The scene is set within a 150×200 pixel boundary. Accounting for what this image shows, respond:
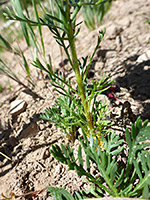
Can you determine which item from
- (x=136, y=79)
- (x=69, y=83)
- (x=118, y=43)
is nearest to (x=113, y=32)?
(x=118, y=43)

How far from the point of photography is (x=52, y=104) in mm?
1480

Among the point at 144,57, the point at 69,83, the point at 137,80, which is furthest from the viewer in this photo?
the point at 144,57

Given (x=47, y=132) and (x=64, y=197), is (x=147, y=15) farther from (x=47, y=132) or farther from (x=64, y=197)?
(x=64, y=197)

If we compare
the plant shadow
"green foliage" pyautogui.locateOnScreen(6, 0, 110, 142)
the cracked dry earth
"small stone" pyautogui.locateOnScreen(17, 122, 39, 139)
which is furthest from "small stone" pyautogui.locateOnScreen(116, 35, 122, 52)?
"small stone" pyautogui.locateOnScreen(17, 122, 39, 139)

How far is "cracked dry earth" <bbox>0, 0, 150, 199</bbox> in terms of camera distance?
3.49ft

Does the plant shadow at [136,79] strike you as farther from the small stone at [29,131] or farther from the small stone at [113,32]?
the small stone at [29,131]

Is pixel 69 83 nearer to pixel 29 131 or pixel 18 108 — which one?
pixel 29 131

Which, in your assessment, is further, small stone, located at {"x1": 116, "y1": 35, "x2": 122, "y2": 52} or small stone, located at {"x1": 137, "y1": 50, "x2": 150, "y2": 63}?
small stone, located at {"x1": 116, "y1": 35, "x2": 122, "y2": 52}

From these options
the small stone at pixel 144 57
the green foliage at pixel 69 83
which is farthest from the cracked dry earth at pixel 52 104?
the green foliage at pixel 69 83

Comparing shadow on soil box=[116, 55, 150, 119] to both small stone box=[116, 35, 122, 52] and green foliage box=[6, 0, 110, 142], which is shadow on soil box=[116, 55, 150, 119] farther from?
green foliage box=[6, 0, 110, 142]

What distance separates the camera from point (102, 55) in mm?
1944

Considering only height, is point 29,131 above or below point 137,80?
below

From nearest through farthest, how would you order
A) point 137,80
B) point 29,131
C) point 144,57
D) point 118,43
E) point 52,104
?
point 29,131, point 52,104, point 137,80, point 144,57, point 118,43

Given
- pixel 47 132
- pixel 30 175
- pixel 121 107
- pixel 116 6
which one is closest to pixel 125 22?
pixel 116 6
